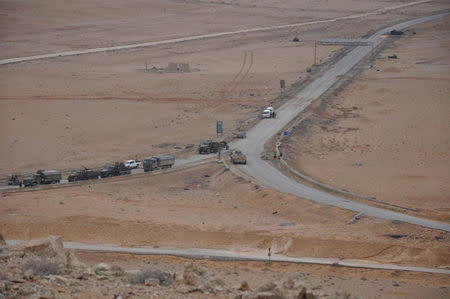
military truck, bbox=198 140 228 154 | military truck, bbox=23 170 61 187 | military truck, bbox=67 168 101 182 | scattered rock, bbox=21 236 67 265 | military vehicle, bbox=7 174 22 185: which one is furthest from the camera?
military truck, bbox=198 140 228 154

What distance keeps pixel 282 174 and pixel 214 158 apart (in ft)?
17.5

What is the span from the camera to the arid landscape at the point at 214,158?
1955 centimetres

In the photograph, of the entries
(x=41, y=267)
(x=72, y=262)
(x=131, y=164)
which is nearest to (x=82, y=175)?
(x=131, y=164)

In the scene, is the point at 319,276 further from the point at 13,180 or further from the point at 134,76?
the point at 134,76

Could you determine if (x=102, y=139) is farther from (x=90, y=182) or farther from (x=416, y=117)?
(x=416, y=117)

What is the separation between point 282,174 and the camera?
36.6 metres

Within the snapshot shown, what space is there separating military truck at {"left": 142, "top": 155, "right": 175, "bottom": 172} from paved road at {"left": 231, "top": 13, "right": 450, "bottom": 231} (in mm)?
3944

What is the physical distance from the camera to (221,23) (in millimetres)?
113625

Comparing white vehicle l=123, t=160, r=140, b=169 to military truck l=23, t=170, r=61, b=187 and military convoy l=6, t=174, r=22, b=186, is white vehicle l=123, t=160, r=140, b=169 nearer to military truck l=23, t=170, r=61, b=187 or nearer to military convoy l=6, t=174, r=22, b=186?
military truck l=23, t=170, r=61, b=187

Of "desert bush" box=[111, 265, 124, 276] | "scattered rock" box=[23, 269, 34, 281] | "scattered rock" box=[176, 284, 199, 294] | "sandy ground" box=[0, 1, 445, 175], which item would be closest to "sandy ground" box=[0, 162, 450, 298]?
"desert bush" box=[111, 265, 124, 276]

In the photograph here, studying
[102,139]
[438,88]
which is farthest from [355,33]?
[102,139]

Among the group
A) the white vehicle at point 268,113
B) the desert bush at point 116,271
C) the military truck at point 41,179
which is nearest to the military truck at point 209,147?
the military truck at point 41,179

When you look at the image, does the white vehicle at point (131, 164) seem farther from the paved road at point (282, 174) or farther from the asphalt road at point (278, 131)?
the paved road at point (282, 174)

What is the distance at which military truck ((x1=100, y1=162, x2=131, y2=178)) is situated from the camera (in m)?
37.1
